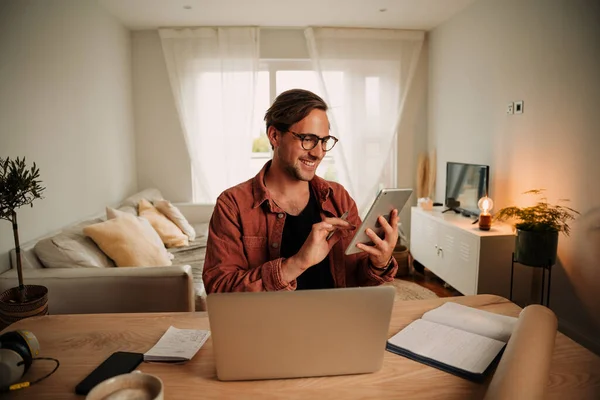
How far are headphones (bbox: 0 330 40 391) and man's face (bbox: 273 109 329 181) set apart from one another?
0.78 meters

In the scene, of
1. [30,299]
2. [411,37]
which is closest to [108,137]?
[30,299]

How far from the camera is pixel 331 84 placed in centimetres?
458

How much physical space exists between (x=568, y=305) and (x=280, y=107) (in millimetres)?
2501

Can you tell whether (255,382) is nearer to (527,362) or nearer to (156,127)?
(527,362)

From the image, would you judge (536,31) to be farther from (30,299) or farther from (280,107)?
(30,299)

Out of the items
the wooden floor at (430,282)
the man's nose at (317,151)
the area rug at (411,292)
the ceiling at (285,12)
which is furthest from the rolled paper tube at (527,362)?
the ceiling at (285,12)

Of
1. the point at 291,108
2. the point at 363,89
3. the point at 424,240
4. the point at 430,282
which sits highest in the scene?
the point at 363,89

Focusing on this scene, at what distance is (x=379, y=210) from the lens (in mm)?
995

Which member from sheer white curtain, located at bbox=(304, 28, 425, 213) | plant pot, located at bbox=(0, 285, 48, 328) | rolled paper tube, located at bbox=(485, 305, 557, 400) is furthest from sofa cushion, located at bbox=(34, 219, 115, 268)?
sheer white curtain, located at bbox=(304, 28, 425, 213)

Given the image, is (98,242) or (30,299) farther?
(98,242)

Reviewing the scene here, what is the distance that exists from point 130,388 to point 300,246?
0.76 meters

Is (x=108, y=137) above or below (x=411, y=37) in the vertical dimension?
below

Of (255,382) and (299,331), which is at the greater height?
(299,331)

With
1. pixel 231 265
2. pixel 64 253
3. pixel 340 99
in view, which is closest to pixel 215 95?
pixel 340 99
